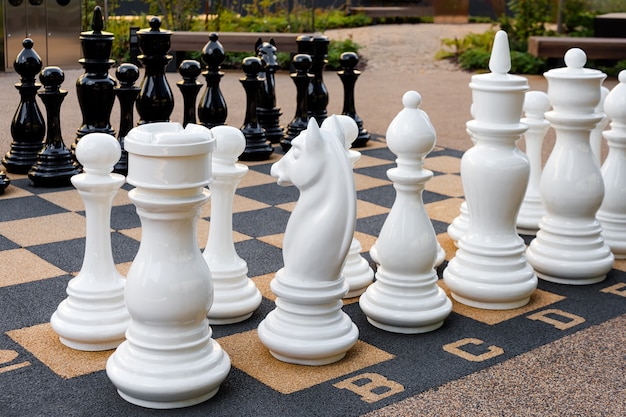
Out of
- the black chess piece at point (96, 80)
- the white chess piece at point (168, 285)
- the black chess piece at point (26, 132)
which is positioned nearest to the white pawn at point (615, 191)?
the white chess piece at point (168, 285)

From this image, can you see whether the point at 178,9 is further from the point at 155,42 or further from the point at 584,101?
the point at 584,101

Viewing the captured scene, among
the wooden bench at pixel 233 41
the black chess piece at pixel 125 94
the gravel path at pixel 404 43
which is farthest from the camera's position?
the gravel path at pixel 404 43

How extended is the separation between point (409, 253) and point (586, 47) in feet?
21.2

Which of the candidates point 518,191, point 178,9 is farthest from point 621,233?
point 178,9

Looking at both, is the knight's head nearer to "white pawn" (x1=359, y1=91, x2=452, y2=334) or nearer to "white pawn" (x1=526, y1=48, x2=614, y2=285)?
"white pawn" (x1=359, y1=91, x2=452, y2=334)

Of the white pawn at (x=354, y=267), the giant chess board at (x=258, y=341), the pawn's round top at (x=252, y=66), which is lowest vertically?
the giant chess board at (x=258, y=341)

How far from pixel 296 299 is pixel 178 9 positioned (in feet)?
26.5

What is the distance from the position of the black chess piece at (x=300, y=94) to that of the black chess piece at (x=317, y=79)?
0.05m

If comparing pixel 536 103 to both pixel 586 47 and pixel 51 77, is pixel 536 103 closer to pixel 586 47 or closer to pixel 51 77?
pixel 51 77

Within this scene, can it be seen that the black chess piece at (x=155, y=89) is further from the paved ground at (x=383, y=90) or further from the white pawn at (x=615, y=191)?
the white pawn at (x=615, y=191)

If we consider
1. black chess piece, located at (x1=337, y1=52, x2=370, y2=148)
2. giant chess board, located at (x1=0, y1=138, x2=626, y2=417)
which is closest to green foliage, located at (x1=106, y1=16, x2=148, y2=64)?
black chess piece, located at (x1=337, y1=52, x2=370, y2=148)

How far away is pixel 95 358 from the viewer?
1.82m

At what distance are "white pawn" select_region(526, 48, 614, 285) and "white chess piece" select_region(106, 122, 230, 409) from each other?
43.8 inches

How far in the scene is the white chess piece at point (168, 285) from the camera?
5.10 ft
